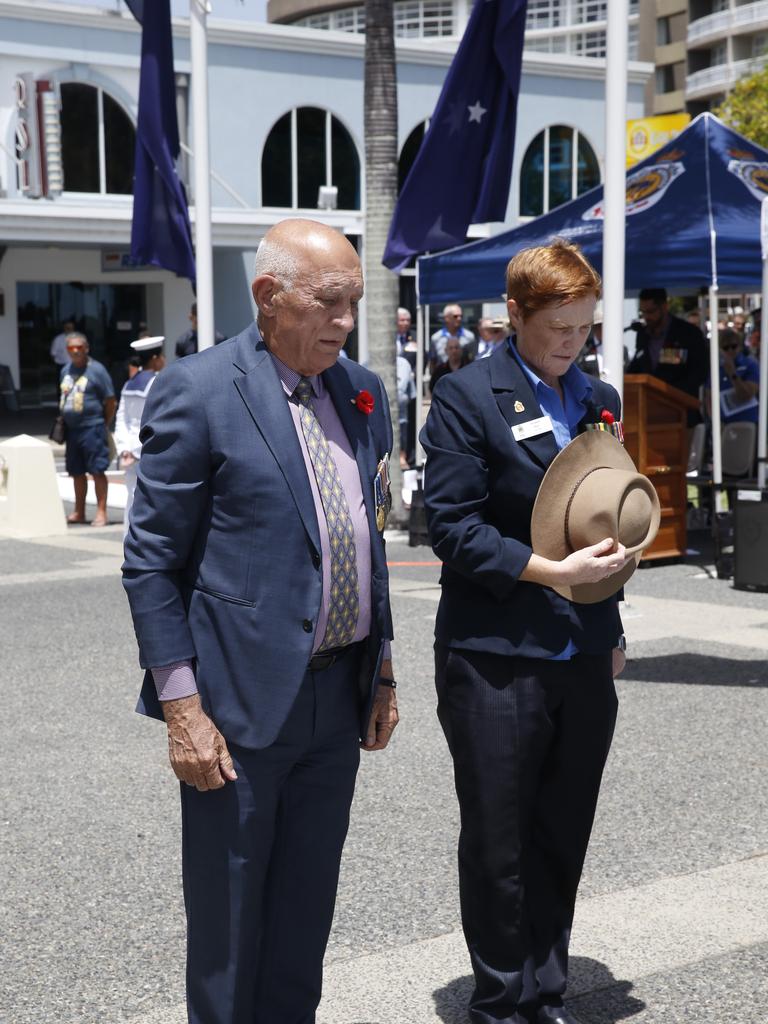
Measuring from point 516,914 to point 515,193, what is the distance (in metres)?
31.4

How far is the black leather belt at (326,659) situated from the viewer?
290cm

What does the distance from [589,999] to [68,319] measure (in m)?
29.1

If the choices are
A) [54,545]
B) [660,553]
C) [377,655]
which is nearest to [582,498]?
[377,655]

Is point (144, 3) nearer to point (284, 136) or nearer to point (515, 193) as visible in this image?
point (284, 136)

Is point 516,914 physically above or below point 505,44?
below

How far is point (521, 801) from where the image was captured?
133 inches

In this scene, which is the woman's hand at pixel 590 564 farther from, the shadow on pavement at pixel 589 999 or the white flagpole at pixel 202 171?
the white flagpole at pixel 202 171

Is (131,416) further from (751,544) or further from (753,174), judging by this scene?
(751,544)

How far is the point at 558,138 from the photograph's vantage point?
111 ft

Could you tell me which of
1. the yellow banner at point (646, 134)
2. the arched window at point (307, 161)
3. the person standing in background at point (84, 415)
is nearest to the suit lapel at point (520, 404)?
the person standing in background at point (84, 415)

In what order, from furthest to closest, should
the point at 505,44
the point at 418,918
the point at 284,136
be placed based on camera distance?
the point at 284,136, the point at 505,44, the point at 418,918

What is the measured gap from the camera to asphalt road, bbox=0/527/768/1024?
3758 mm

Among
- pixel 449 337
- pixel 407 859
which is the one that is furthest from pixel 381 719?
pixel 449 337

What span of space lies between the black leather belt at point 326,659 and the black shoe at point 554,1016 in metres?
1.13
